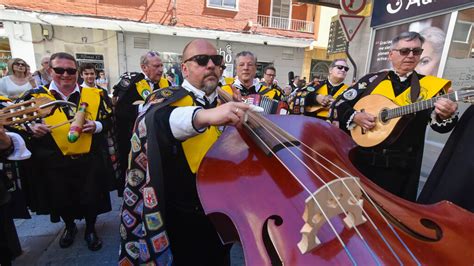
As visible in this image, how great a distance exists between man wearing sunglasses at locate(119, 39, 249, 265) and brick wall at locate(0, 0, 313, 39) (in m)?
12.5

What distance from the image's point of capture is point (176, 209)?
1.52 metres

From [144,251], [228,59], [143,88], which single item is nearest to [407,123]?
[144,251]

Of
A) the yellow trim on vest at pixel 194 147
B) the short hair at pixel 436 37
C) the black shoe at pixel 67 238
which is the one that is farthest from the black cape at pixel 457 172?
the short hair at pixel 436 37

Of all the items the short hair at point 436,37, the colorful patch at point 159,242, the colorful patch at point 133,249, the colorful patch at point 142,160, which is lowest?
the colorful patch at point 133,249

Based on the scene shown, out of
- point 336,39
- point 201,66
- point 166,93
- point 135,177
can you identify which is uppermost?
point 336,39

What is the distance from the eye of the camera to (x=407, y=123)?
6.68ft

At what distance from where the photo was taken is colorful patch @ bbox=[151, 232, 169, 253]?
1.29 m

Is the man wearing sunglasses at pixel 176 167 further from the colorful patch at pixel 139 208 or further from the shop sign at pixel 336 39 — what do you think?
the shop sign at pixel 336 39

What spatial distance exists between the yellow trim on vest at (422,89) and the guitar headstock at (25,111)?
8.76ft

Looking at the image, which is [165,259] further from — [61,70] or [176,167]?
[61,70]

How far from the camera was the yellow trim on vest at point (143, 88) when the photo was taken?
359 centimetres

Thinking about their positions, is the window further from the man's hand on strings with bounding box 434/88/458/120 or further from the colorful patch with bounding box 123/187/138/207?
the colorful patch with bounding box 123/187/138/207

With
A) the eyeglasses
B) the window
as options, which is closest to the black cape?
the eyeglasses

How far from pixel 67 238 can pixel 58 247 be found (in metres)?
0.11
